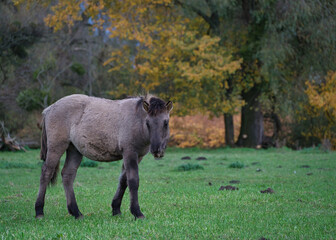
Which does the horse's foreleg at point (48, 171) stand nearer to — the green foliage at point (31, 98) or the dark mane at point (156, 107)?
the dark mane at point (156, 107)

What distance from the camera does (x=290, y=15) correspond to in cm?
2406

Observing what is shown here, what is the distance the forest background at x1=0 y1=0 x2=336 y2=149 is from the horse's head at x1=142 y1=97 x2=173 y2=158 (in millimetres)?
14619

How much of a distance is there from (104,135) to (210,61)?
18484 mm

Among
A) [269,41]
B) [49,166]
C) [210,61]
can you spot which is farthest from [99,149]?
[269,41]

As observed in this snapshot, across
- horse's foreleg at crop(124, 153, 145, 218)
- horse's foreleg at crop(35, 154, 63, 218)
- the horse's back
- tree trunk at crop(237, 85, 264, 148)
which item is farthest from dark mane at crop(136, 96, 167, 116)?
tree trunk at crop(237, 85, 264, 148)

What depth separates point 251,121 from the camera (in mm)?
28578

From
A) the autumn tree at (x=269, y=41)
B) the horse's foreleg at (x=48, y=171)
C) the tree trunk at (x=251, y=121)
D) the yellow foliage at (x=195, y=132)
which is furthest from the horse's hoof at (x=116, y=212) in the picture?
the yellow foliage at (x=195, y=132)

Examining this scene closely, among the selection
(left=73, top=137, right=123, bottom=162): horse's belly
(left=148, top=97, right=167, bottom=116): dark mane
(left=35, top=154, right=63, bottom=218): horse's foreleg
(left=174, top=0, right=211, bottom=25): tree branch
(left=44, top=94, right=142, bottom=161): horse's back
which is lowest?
(left=35, top=154, right=63, bottom=218): horse's foreleg

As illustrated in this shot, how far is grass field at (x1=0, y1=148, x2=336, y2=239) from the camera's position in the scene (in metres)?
5.98

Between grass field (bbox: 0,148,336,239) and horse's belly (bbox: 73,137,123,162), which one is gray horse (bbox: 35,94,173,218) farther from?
grass field (bbox: 0,148,336,239)

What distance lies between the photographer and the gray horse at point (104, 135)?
708cm

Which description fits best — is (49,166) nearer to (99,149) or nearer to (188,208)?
(99,149)

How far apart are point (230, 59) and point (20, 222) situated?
70.4 feet

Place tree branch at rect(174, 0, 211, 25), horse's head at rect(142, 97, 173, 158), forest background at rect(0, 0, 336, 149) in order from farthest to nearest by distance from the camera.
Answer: tree branch at rect(174, 0, 211, 25) < forest background at rect(0, 0, 336, 149) < horse's head at rect(142, 97, 173, 158)
